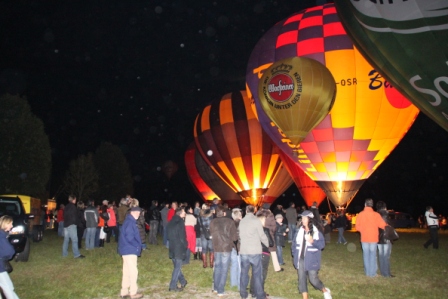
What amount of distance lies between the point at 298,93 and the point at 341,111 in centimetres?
241

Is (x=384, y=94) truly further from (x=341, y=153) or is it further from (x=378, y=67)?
(x=378, y=67)

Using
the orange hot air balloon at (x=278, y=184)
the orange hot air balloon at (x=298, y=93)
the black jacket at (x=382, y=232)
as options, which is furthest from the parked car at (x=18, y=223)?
the orange hot air balloon at (x=278, y=184)

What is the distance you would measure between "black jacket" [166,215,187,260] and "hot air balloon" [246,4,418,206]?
615 inches

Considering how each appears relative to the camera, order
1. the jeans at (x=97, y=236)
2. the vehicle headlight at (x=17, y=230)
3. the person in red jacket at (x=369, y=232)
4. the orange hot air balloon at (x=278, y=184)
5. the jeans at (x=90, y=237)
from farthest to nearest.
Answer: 1. the orange hot air balloon at (x=278, y=184)
2. the jeans at (x=97, y=236)
3. the jeans at (x=90, y=237)
4. the vehicle headlight at (x=17, y=230)
5. the person in red jacket at (x=369, y=232)

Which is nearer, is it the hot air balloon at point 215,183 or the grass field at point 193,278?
the grass field at point 193,278

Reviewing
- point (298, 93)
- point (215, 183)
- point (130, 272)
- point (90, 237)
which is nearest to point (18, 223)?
point (90, 237)

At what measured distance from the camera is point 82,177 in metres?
63.7

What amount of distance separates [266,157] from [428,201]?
3683cm

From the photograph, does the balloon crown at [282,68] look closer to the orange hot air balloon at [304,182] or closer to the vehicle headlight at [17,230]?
the orange hot air balloon at [304,182]

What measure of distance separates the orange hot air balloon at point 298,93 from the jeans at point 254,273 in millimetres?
15089

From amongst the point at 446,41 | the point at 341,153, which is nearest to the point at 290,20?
the point at 341,153

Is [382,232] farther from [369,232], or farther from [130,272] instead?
[130,272]

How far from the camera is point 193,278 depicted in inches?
428

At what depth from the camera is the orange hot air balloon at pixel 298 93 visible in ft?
73.5
